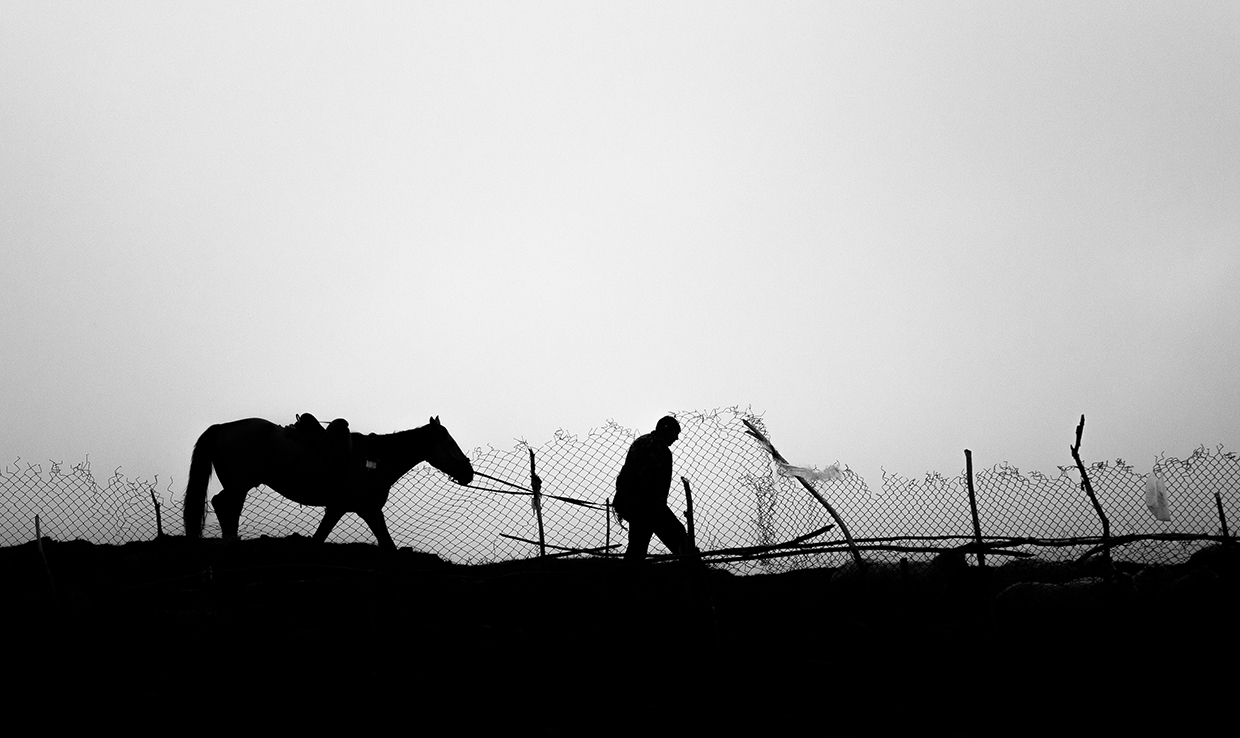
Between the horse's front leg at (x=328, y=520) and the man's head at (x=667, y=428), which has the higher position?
the man's head at (x=667, y=428)

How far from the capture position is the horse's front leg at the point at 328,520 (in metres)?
9.15

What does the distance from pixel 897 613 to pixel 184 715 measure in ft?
15.2

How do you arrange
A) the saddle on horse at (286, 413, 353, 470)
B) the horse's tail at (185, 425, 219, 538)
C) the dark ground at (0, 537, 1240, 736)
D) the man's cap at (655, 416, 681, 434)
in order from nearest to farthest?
1. the dark ground at (0, 537, 1240, 736)
2. the man's cap at (655, 416, 681, 434)
3. the horse's tail at (185, 425, 219, 538)
4. the saddle on horse at (286, 413, 353, 470)

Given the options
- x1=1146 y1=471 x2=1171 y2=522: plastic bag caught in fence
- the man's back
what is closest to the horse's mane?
the man's back

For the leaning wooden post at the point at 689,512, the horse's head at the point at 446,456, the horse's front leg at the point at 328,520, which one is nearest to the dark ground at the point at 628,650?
the leaning wooden post at the point at 689,512

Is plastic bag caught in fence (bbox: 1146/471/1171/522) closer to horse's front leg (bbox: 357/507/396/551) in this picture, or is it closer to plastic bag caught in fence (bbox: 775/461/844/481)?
plastic bag caught in fence (bbox: 775/461/844/481)

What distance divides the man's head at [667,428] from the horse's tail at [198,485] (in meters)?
4.58

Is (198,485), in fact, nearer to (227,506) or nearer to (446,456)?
(227,506)

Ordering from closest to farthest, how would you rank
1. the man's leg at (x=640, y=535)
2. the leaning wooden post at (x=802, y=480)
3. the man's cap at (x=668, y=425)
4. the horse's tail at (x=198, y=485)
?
the leaning wooden post at (x=802, y=480) < the man's leg at (x=640, y=535) < the man's cap at (x=668, y=425) < the horse's tail at (x=198, y=485)

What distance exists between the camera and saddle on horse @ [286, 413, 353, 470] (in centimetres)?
907

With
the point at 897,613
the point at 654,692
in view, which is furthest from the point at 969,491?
the point at 654,692

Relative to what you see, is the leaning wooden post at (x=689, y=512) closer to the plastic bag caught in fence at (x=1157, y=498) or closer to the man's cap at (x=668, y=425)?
the man's cap at (x=668, y=425)

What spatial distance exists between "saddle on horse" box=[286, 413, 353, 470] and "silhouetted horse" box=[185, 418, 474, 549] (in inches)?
0.5

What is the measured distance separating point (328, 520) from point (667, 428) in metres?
4.00
